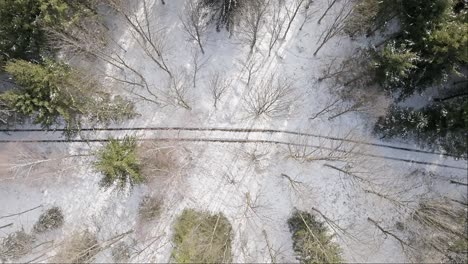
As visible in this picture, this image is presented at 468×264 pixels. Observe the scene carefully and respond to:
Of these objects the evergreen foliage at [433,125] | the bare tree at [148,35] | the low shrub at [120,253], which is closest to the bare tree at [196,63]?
the bare tree at [148,35]

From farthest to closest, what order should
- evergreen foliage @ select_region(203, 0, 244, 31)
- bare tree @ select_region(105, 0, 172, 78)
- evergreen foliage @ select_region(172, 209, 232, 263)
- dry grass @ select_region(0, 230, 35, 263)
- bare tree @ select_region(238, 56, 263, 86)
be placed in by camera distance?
1. bare tree @ select_region(238, 56, 263, 86)
2. bare tree @ select_region(105, 0, 172, 78)
3. dry grass @ select_region(0, 230, 35, 263)
4. evergreen foliage @ select_region(203, 0, 244, 31)
5. evergreen foliage @ select_region(172, 209, 232, 263)

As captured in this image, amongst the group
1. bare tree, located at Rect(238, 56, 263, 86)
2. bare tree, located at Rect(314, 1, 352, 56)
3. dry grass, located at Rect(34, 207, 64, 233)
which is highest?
bare tree, located at Rect(314, 1, 352, 56)

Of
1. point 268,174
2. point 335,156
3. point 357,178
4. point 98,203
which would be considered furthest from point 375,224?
point 98,203

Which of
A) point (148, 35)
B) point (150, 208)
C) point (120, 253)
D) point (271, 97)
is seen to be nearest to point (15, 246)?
point (120, 253)

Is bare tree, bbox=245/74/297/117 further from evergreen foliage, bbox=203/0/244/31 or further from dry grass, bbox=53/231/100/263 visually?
dry grass, bbox=53/231/100/263

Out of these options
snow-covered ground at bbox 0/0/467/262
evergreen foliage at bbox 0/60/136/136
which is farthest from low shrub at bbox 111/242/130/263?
evergreen foliage at bbox 0/60/136/136

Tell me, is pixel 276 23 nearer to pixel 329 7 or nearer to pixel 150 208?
pixel 329 7

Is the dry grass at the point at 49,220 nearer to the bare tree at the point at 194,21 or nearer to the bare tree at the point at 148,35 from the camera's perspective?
the bare tree at the point at 148,35
